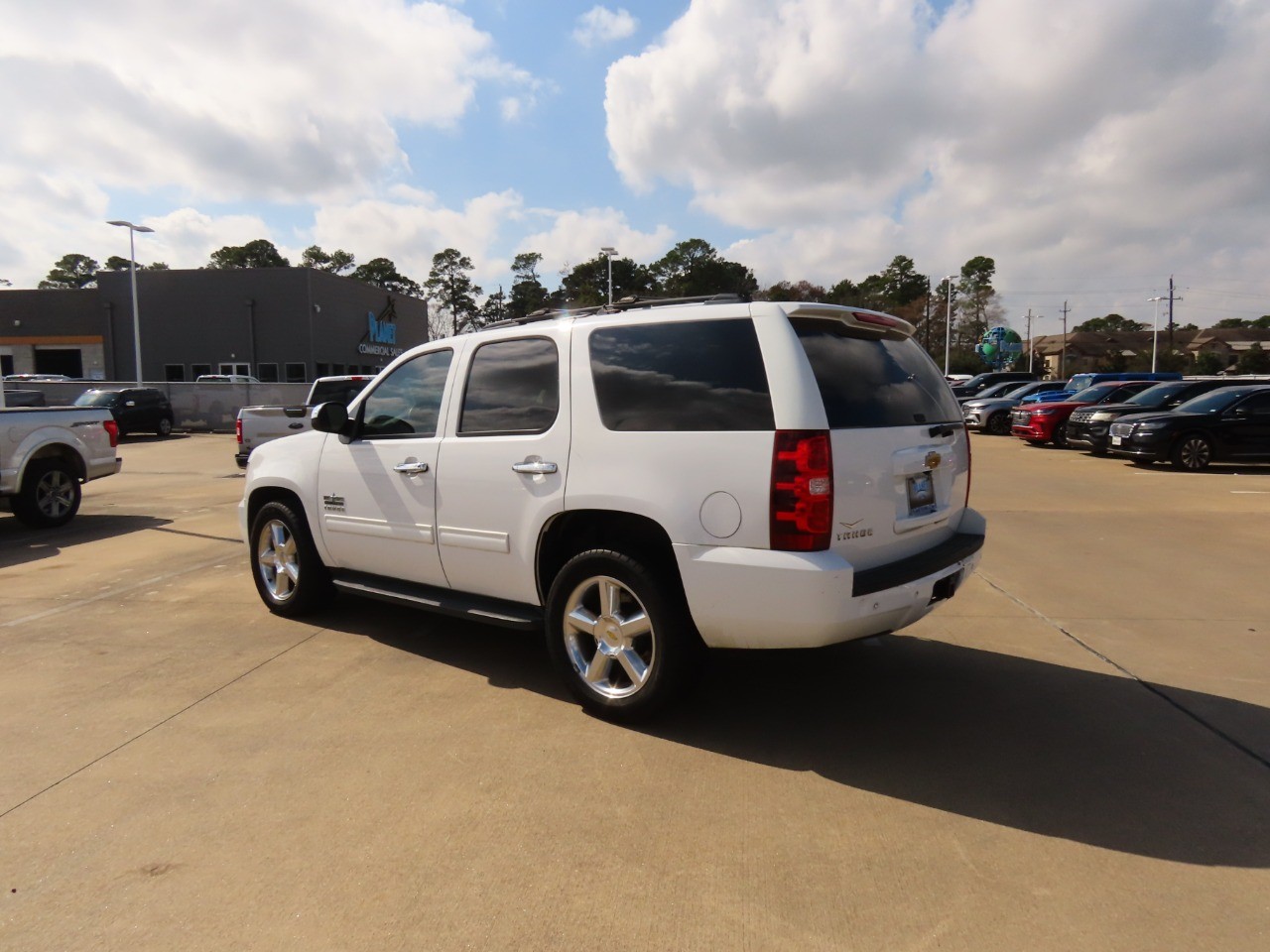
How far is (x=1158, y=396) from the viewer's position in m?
18.2

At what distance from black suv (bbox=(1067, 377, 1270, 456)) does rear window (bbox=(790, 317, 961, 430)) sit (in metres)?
14.5

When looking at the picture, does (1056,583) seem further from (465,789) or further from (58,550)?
(58,550)

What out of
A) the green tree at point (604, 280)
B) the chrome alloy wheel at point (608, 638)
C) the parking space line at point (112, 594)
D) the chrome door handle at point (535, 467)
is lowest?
the parking space line at point (112, 594)

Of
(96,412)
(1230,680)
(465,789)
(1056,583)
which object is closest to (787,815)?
(465,789)

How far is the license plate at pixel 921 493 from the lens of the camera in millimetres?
→ 3920

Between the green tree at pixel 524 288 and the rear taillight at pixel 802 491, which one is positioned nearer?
the rear taillight at pixel 802 491

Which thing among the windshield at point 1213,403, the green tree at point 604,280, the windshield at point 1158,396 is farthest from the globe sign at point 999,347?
the windshield at point 1213,403

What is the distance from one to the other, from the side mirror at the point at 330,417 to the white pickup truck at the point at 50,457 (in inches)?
259

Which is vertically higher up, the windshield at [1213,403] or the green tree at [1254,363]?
the green tree at [1254,363]

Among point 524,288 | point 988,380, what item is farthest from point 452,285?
point 988,380

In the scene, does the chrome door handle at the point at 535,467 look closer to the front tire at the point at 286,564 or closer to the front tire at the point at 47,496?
the front tire at the point at 286,564

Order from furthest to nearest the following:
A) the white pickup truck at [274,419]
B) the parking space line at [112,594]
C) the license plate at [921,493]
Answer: the white pickup truck at [274,419]
the parking space line at [112,594]
the license plate at [921,493]

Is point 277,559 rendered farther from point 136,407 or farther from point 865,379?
point 136,407

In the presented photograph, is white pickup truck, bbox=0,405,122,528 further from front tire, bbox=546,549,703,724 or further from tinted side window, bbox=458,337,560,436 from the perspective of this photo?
front tire, bbox=546,549,703,724
